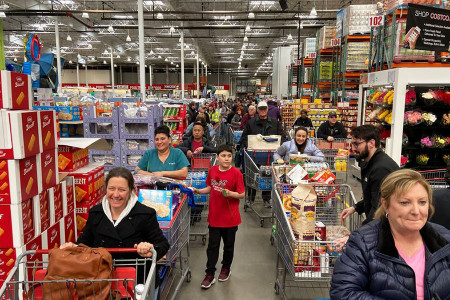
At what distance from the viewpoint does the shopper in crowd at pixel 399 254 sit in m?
1.81

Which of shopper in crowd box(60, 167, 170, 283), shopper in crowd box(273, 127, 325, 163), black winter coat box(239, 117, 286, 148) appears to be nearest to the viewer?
shopper in crowd box(60, 167, 170, 283)

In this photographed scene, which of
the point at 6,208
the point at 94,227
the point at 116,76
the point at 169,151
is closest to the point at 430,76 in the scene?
the point at 169,151

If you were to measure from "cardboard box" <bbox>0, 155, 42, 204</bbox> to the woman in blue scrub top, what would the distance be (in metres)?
1.51

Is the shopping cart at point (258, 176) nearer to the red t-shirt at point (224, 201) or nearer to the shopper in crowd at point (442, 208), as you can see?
the red t-shirt at point (224, 201)

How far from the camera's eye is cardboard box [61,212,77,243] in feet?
11.7

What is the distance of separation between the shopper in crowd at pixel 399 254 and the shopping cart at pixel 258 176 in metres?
4.03

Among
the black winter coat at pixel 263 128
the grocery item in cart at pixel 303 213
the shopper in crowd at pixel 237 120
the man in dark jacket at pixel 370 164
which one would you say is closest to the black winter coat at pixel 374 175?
the man in dark jacket at pixel 370 164

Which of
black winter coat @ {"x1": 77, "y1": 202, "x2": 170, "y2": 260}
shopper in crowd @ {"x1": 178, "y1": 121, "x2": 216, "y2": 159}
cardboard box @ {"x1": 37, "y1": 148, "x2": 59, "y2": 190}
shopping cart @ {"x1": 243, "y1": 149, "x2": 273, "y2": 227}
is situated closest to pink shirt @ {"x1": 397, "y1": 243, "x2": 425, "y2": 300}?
black winter coat @ {"x1": 77, "y1": 202, "x2": 170, "y2": 260}

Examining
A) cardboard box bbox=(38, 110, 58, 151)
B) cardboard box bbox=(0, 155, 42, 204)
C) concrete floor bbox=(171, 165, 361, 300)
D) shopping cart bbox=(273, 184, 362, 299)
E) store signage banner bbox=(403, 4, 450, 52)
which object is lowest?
concrete floor bbox=(171, 165, 361, 300)

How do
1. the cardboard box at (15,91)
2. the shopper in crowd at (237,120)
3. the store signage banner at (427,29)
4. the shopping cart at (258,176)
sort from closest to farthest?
1. the cardboard box at (15,91)
2. the shopping cart at (258,176)
3. the store signage banner at (427,29)
4. the shopper in crowd at (237,120)

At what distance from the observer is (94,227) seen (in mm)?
2762

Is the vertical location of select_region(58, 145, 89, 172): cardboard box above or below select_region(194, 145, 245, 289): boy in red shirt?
above

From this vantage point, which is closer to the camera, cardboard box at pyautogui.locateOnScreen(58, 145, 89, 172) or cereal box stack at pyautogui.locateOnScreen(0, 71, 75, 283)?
cereal box stack at pyautogui.locateOnScreen(0, 71, 75, 283)

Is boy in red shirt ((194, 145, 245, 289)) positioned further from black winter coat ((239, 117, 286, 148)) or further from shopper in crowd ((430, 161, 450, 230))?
black winter coat ((239, 117, 286, 148))
